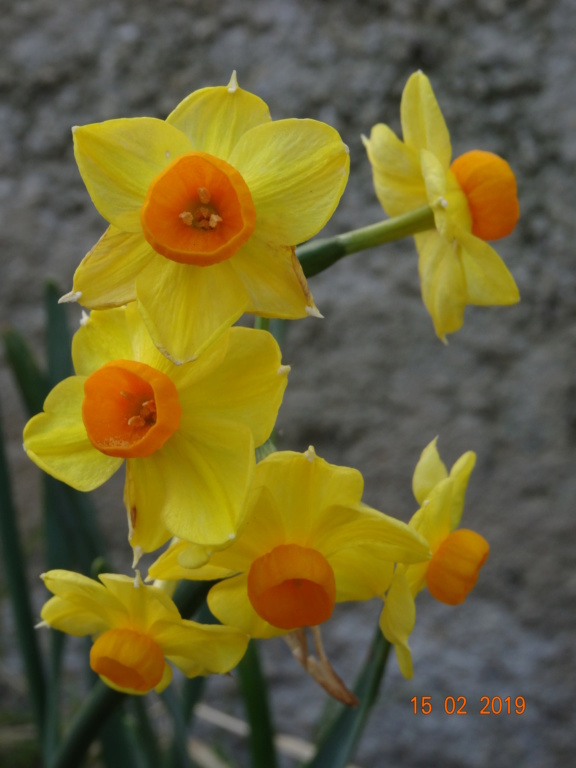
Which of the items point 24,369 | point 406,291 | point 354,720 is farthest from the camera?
point 406,291

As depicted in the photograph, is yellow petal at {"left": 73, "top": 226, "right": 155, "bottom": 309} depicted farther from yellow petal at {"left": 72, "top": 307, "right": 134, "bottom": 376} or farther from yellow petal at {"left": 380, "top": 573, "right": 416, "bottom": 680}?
yellow petal at {"left": 380, "top": 573, "right": 416, "bottom": 680}

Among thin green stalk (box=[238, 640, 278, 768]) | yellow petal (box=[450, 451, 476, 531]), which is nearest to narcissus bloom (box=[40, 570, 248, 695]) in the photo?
yellow petal (box=[450, 451, 476, 531])

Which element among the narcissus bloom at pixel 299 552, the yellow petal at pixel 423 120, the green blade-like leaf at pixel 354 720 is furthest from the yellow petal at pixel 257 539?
the yellow petal at pixel 423 120

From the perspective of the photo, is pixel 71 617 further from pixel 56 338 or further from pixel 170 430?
pixel 56 338

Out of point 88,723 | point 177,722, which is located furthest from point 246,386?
point 177,722

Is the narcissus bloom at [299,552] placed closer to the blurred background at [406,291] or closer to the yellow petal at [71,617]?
the yellow petal at [71,617]

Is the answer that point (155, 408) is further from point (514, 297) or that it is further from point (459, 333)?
point (459, 333)
